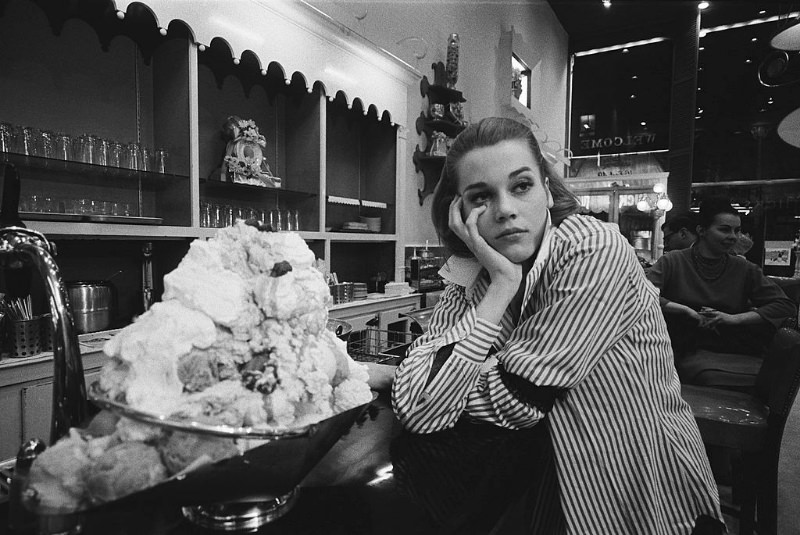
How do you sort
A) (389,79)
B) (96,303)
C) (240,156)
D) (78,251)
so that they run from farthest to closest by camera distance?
(389,79) → (240,156) → (78,251) → (96,303)

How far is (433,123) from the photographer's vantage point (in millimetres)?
4645

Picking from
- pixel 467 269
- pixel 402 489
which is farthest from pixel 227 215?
pixel 402 489

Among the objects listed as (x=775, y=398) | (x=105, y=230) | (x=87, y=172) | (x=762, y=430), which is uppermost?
(x=87, y=172)

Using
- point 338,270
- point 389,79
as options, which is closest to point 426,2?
point 389,79

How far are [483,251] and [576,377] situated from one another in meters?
0.35

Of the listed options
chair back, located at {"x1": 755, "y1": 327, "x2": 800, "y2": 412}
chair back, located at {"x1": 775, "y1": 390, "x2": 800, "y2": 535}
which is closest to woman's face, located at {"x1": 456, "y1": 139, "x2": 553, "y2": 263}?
chair back, located at {"x1": 755, "y1": 327, "x2": 800, "y2": 412}

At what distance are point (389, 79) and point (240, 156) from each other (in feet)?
5.06

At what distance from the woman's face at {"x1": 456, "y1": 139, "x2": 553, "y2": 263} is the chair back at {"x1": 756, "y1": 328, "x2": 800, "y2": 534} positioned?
1.26m

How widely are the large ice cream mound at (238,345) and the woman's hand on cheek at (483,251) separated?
515mm

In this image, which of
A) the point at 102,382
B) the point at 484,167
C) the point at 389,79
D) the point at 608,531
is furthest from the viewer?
the point at 389,79

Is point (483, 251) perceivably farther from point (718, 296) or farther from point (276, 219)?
point (718, 296)

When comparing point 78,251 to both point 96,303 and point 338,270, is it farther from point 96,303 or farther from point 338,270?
point 338,270

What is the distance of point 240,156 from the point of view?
2830mm

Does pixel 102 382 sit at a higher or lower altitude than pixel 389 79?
lower
